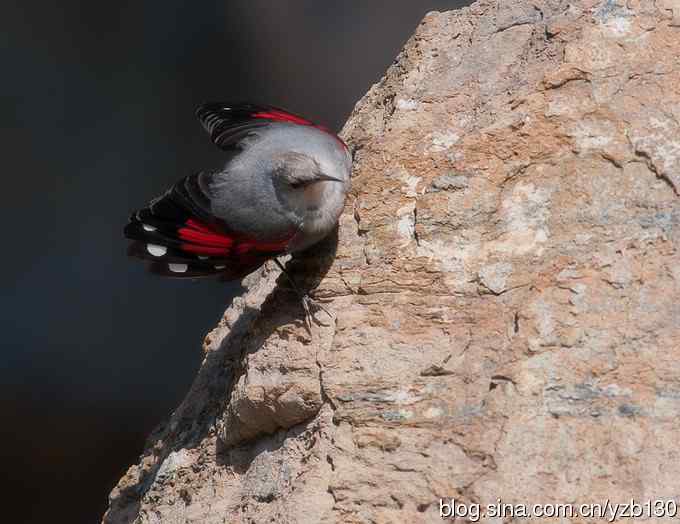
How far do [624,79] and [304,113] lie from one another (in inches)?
107

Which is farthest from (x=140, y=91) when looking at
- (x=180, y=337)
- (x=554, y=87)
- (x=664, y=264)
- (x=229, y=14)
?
(x=664, y=264)

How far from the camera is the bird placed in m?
2.76

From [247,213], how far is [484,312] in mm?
758

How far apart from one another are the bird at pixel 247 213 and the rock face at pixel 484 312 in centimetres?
9

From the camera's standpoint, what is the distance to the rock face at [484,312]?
2176mm

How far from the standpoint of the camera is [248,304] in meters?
3.11

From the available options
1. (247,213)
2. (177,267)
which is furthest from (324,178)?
(177,267)

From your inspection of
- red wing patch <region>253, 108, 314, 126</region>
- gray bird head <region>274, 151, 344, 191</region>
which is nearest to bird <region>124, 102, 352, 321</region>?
gray bird head <region>274, 151, 344, 191</region>

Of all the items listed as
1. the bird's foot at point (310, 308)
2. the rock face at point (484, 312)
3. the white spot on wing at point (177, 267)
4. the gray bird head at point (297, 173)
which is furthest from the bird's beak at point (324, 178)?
the white spot on wing at point (177, 267)

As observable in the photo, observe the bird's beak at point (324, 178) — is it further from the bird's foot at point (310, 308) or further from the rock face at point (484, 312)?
the bird's foot at point (310, 308)

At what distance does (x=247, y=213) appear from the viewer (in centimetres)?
283

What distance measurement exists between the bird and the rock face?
0.09 m

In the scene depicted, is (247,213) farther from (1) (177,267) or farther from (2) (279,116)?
(2) (279,116)

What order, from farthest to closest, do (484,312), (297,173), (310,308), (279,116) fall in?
(279,116), (297,173), (310,308), (484,312)
